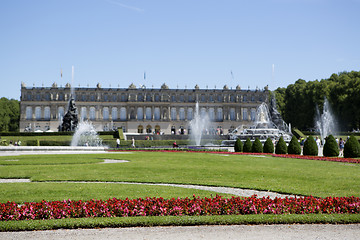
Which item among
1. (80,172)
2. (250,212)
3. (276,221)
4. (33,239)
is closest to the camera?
(33,239)

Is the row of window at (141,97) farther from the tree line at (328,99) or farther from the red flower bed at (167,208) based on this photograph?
the red flower bed at (167,208)

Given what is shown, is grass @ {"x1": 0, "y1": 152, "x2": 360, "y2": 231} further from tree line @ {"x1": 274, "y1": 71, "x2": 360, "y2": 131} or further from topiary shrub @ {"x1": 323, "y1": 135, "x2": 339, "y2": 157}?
tree line @ {"x1": 274, "y1": 71, "x2": 360, "y2": 131}

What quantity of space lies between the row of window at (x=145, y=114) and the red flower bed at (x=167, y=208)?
8261cm

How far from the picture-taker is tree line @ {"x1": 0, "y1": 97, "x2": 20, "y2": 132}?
85.5 metres

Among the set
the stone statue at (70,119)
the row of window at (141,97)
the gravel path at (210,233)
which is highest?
the row of window at (141,97)

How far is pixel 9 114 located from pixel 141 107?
30151 mm

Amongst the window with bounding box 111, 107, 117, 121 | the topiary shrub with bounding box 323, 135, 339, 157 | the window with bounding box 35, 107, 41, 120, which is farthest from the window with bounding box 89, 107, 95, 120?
the topiary shrub with bounding box 323, 135, 339, 157

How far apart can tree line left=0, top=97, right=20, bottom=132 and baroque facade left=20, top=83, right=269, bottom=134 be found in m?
3.77

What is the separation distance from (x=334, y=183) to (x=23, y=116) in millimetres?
83954

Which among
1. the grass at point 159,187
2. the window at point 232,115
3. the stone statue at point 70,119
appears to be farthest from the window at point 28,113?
the grass at point 159,187

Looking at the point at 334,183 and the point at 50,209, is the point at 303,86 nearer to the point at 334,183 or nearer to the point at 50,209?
the point at 334,183

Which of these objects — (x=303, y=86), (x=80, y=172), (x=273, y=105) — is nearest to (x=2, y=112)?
(x=273, y=105)

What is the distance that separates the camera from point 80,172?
14.5 meters

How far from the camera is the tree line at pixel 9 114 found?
85506mm
